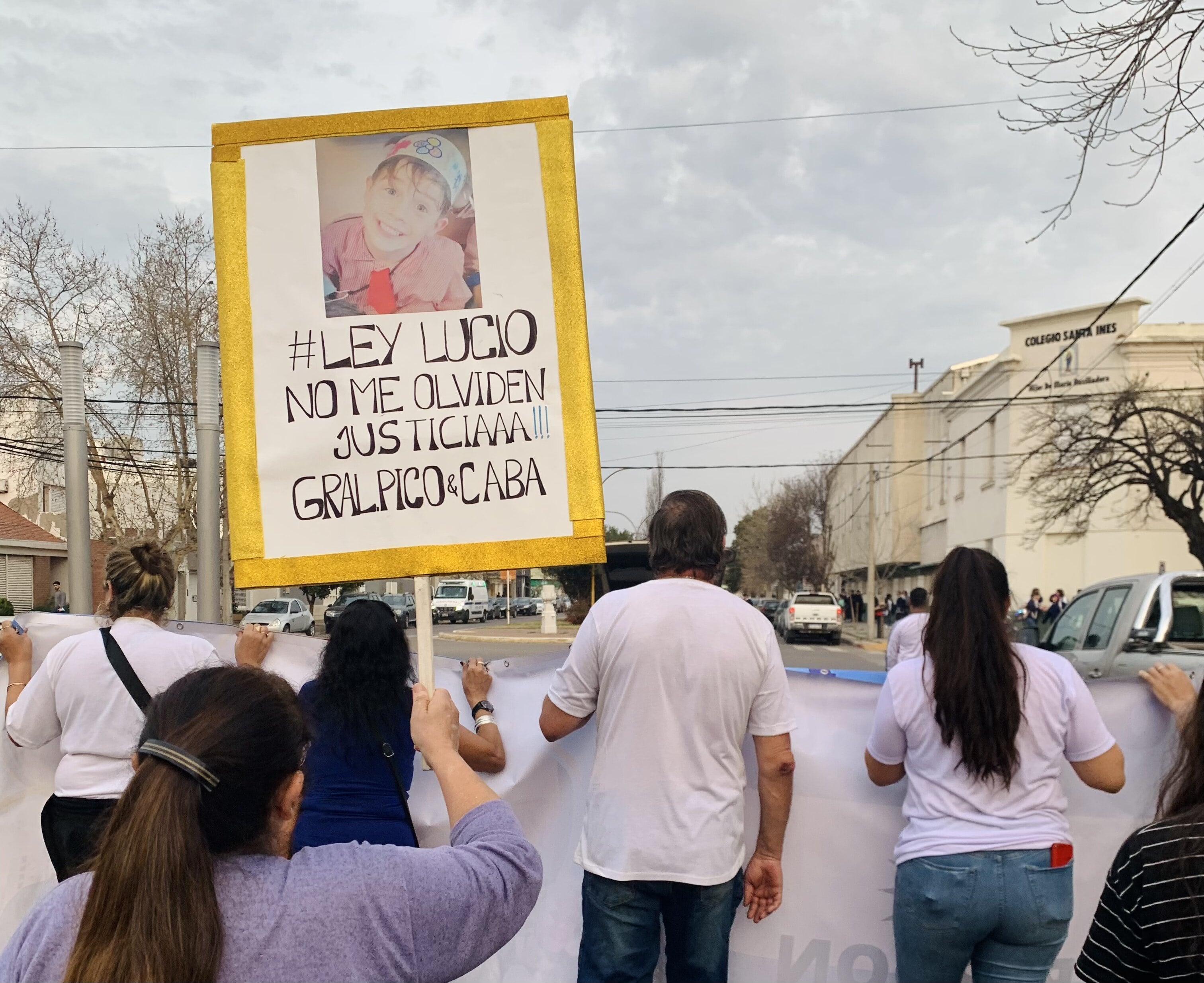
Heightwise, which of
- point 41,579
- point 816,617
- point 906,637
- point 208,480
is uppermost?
point 208,480

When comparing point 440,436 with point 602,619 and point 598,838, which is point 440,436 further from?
point 598,838

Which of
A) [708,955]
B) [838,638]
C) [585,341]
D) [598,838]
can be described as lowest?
[838,638]

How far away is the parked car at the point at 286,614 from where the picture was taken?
34.6 m

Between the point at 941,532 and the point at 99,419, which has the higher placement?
the point at 99,419

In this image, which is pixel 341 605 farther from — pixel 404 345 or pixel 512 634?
pixel 404 345

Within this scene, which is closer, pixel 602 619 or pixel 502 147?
pixel 602 619

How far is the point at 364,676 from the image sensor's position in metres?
2.93

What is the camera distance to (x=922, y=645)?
2.96 metres

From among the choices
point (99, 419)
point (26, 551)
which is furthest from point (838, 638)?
point (26, 551)

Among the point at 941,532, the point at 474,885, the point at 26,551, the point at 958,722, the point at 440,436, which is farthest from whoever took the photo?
the point at 941,532

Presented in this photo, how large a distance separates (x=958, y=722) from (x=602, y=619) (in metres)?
1.02

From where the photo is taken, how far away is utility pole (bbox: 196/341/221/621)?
16.2ft

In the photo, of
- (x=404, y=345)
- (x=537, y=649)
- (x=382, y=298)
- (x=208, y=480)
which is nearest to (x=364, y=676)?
(x=404, y=345)

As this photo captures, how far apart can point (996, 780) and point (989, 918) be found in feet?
1.16
